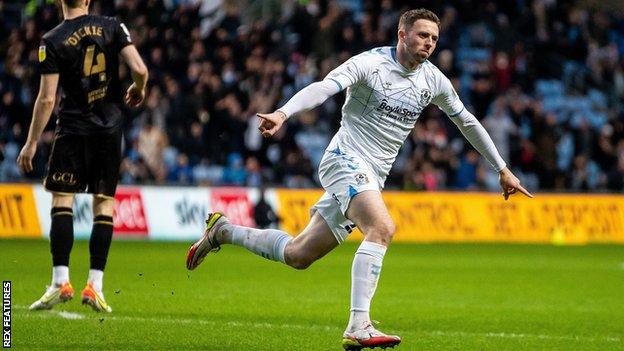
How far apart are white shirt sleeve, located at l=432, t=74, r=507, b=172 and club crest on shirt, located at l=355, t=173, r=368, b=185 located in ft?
2.99

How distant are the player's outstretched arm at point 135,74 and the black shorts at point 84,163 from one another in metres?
0.56

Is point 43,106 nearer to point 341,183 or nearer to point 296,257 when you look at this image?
point 296,257

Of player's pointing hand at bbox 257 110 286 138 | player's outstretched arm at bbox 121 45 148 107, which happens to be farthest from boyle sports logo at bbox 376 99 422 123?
player's outstretched arm at bbox 121 45 148 107

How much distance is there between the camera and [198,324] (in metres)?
9.23

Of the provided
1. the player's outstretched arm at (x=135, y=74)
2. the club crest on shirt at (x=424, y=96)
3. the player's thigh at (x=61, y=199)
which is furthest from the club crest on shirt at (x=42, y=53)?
the club crest on shirt at (x=424, y=96)

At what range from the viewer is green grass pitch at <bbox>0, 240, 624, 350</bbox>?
27.9 feet

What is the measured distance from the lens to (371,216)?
7793 millimetres

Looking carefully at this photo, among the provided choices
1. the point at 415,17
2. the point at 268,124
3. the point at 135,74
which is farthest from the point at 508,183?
the point at 135,74

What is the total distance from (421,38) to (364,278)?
5.37 ft

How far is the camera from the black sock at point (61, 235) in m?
9.58

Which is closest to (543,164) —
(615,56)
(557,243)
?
(557,243)

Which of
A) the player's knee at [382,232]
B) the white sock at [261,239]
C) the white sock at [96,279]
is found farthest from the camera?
the white sock at [96,279]

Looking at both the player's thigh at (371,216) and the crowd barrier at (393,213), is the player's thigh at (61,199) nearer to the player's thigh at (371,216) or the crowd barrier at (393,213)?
the player's thigh at (371,216)

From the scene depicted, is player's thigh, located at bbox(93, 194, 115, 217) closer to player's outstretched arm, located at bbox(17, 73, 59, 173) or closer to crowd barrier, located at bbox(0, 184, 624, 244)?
player's outstretched arm, located at bbox(17, 73, 59, 173)
